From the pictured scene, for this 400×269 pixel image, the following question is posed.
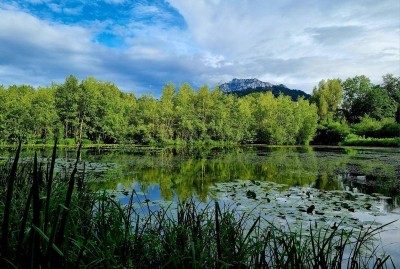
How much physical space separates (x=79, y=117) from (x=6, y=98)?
858 centimetres

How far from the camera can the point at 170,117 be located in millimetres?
47000

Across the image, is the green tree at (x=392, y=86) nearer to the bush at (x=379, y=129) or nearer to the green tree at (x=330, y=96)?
the green tree at (x=330, y=96)

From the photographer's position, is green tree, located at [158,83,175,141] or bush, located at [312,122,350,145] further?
bush, located at [312,122,350,145]

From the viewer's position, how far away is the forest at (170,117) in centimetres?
3634

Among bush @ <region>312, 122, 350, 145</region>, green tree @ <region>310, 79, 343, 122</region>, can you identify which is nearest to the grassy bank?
bush @ <region>312, 122, 350, 145</region>

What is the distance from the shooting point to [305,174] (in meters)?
13.9

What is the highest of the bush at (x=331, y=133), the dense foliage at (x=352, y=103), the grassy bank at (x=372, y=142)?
the dense foliage at (x=352, y=103)

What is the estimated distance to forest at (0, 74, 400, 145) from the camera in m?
36.3

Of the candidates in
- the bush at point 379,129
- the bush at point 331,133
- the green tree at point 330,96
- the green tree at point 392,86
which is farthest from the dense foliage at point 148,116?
the green tree at point 392,86

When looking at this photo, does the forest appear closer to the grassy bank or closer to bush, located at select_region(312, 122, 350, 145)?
bush, located at select_region(312, 122, 350, 145)

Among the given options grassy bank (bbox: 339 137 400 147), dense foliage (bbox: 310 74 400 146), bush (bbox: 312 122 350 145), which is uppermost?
dense foliage (bbox: 310 74 400 146)

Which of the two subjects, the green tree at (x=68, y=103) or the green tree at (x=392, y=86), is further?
the green tree at (x=392, y=86)

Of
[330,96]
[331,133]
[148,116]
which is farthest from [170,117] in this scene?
[330,96]

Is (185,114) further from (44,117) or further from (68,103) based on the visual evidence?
(44,117)
